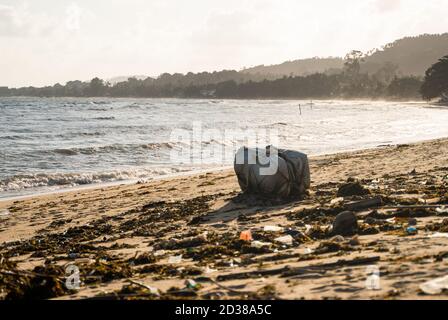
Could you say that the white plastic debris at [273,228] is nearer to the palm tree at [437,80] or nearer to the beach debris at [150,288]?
the beach debris at [150,288]

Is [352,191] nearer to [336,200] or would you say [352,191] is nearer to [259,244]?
[336,200]

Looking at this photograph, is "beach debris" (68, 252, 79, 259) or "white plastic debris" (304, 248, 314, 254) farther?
"beach debris" (68, 252, 79, 259)

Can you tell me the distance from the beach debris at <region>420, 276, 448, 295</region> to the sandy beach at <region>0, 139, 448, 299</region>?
0.16 ft

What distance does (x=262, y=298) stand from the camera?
155 inches

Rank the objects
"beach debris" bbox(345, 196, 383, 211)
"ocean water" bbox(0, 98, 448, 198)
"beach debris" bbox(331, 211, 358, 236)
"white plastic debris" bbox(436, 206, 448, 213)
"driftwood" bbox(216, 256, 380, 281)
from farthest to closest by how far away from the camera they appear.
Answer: "ocean water" bbox(0, 98, 448, 198), "beach debris" bbox(345, 196, 383, 211), "white plastic debris" bbox(436, 206, 448, 213), "beach debris" bbox(331, 211, 358, 236), "driftwood" bbox(216, 256, 380, 281)

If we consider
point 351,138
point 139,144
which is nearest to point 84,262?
point 139,144

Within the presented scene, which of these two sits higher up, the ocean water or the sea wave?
the ocean water

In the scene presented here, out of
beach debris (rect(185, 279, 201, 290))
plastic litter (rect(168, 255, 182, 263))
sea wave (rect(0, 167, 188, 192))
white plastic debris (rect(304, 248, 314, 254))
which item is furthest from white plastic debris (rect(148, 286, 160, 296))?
sea wave (rect(0, 167, 188, 192))

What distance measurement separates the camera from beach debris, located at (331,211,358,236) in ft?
20.8

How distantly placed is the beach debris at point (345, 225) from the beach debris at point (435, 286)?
8.01ft

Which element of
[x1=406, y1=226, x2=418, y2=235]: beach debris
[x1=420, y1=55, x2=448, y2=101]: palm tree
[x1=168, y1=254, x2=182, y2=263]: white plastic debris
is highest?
[x1=420, y1=55, x2=448, y2=101]: palm tree

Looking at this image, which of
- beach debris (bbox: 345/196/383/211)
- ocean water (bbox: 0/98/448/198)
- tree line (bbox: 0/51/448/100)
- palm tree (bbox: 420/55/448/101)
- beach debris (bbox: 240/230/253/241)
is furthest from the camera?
tree line (bbox: 0/51/448/100)

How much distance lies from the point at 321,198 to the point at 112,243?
402 cm

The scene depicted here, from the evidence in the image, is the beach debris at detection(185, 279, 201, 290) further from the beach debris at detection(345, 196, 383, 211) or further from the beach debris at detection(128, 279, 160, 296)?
the beach debris at detection(345, 196, 383, 211)
